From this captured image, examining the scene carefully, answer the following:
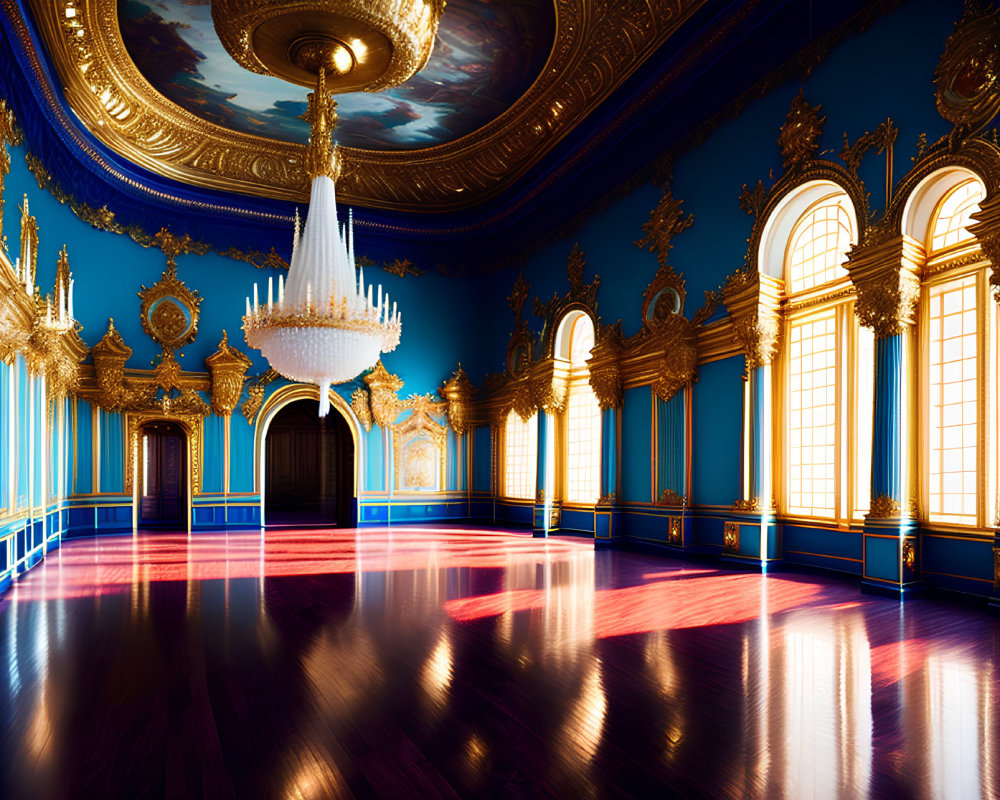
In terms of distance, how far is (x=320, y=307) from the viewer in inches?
308

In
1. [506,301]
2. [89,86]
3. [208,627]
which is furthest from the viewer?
[506,301]

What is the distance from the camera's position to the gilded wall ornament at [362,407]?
1499 centimetres

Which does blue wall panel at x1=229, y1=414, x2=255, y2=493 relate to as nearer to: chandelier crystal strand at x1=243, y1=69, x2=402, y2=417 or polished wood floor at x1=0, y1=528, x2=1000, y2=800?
chandelier crystal strand at x1=243, y1=69, x2=402, y2=417

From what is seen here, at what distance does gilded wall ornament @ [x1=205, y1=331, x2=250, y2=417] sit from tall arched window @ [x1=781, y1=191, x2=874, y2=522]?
413 inches

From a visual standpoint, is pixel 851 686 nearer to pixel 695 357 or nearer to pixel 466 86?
pixel 695 357

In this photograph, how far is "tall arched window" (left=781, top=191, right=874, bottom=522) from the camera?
7.96 meters

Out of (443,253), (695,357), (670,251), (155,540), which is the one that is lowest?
(155,540)

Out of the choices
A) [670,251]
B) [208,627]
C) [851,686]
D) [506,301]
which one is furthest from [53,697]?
[506,301]

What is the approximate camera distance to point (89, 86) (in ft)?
34.7

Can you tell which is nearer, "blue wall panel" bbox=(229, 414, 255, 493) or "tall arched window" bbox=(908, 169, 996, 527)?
"tall arched window" bbox=(908, 169, 996, 527)

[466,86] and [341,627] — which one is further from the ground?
[466,86]

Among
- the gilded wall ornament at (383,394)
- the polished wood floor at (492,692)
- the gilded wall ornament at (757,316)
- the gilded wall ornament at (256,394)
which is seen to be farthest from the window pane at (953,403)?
the gilded wall ornament at (256,394)

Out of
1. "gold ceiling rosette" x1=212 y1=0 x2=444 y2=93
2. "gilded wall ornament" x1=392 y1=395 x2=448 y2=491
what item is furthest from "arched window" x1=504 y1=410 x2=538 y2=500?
"gold ceiling rosette" x1=212 y1=0 x2=444 y2=93

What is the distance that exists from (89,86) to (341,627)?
9923 mm
